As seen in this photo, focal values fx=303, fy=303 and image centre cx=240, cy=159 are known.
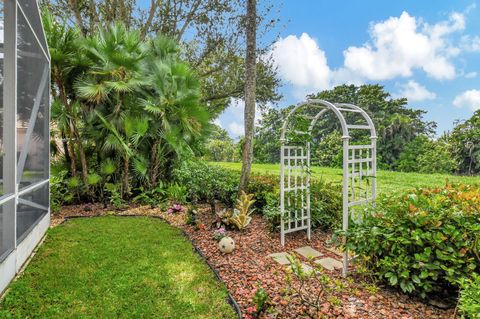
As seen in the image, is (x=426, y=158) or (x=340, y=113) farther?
(x=426, y=158)

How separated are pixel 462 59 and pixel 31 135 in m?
9.75

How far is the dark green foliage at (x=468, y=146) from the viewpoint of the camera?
16.3 metres

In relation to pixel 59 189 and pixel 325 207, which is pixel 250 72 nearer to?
pixel 325 207

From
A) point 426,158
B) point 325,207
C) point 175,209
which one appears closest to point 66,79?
point 175,209

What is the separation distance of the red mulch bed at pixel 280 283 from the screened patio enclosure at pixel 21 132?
76.8 inches

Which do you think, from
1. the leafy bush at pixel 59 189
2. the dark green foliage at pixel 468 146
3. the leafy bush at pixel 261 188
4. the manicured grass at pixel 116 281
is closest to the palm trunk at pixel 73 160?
the leafy bush at pixel 59 189

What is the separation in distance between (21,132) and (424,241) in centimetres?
406

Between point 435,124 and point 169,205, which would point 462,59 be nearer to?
point 169,205

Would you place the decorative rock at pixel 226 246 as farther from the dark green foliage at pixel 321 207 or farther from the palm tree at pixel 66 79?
the palm tree at pixel 66 79

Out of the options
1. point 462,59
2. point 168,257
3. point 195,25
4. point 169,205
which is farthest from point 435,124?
point 168,257

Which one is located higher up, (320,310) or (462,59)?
(462,59)

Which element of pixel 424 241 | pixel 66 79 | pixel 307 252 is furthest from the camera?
pixel 66 79

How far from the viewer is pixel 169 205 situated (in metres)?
6.10

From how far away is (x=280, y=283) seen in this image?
282 cm
